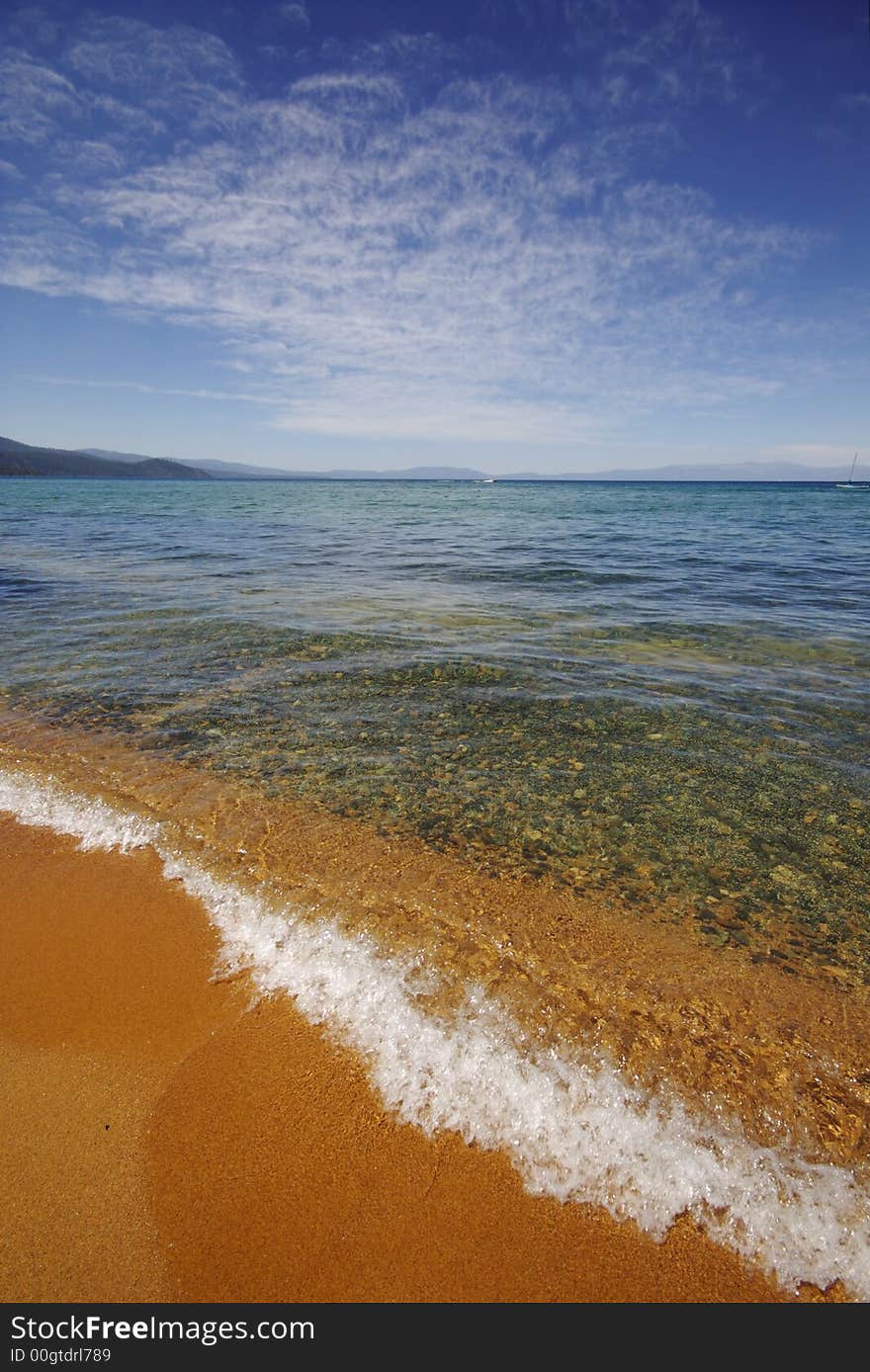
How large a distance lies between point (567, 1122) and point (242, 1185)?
4.26 ft

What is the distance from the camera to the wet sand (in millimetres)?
1970

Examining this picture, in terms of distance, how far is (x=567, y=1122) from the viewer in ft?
7.88

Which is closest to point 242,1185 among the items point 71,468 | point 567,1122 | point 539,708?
point 567,1122

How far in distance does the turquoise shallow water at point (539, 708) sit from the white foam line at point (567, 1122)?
1215 millimetres

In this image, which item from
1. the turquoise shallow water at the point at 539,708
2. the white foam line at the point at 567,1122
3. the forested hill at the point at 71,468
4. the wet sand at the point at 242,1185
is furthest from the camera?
the forested hill at the point at 71,468

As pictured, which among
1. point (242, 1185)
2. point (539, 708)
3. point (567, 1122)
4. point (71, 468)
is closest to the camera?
point (242, 1185)

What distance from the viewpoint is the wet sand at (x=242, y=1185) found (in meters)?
1.97

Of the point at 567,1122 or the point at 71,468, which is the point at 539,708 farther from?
the point at 71,468

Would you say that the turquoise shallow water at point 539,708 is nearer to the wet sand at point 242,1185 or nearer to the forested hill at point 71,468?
the wet sand at point 242,1185

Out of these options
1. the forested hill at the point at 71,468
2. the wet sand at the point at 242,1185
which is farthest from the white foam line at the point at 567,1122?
the forested hill at the point at 71,468

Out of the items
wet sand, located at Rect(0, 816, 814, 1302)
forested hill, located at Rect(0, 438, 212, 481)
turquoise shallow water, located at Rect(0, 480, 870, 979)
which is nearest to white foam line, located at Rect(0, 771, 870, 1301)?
wet sand, located at Rect(0, 816, 814, 1302)

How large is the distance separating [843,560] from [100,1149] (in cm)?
2364

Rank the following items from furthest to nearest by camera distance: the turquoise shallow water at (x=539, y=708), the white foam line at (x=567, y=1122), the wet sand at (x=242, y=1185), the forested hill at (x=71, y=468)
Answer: the forested hill at (x=71, y=468)
the turquoise shallow water at (x=539, y=708)
the white foam line at (x=567, y=1122)
the wet sand at (x=242, y=1185)

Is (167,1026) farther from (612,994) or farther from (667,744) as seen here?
(667,744)
